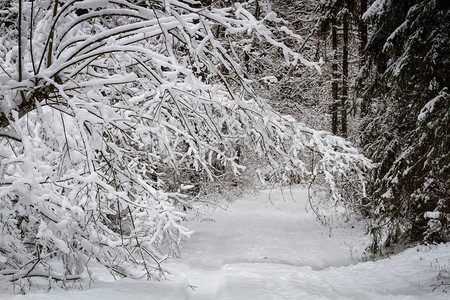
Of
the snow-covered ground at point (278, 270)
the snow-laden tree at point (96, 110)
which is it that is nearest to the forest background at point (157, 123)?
the snow-laden tree at point (96, 110)

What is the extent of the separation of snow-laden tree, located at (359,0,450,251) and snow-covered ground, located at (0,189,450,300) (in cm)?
94

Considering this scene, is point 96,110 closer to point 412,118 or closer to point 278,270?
point 278,270

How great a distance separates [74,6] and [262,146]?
2.39m

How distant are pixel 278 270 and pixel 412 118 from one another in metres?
4.38

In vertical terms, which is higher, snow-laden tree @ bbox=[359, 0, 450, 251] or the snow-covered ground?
snow-laden tree @ bbox=[359, 0, 450, 251]

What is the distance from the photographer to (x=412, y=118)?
28.2 feet

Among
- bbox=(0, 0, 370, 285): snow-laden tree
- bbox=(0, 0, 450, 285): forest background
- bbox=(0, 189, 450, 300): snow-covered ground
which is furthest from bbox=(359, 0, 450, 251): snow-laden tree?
bbox=(0, 0, 370, 285): snow-laden tree

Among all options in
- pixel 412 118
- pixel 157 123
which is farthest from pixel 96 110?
pixel 412 118

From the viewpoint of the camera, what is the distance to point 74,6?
3496 millimetres

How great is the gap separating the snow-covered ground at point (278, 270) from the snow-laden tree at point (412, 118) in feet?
3.10

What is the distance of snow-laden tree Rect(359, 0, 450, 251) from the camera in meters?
6.11

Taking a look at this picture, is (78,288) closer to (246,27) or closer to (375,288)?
(246,27)

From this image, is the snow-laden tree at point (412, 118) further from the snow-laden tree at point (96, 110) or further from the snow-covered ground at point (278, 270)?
the snow-laden tree at point (96, 110)

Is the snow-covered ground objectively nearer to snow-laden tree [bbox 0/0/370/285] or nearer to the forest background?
the forest background
